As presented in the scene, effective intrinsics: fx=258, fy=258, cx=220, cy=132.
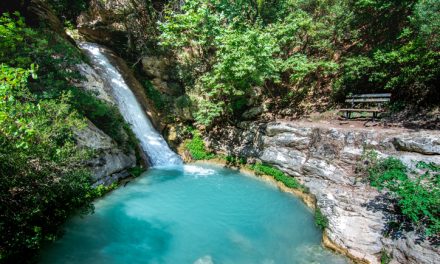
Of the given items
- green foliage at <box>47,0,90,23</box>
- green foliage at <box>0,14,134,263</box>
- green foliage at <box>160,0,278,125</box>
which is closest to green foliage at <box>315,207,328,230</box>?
green foliage at <box>160,0,278,125</box>

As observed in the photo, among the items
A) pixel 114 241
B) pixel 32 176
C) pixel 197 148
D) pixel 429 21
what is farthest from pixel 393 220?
pixel 197 148

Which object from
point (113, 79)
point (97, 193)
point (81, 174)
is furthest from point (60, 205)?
point (113, 79)

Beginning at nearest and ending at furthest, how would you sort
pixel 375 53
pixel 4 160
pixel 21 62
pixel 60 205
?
pixel 4 160 < pixel 60 205 < pixel 21 62 < pixel 375 53

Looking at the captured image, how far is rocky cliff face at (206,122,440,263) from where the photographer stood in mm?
6680

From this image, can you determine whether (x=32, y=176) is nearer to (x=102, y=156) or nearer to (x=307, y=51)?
(x=102, y=156)

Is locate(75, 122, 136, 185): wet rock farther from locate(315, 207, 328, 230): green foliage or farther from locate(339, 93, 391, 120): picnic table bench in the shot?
locate(339, 93, 391, 120): picnic table bench

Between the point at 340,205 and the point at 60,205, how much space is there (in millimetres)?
7810

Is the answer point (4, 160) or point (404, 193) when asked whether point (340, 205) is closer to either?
point (404, 193)

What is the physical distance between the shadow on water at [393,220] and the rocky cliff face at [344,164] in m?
0.05

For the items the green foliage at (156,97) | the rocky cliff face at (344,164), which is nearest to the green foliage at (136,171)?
the rocky cliff face at (344,164)

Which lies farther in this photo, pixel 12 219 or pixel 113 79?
pixel 113 79

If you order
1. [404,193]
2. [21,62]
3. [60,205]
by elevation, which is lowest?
[60,205]

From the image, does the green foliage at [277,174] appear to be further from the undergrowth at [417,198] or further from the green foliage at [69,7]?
the green foliage at [69,7]

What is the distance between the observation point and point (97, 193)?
9312 mm
